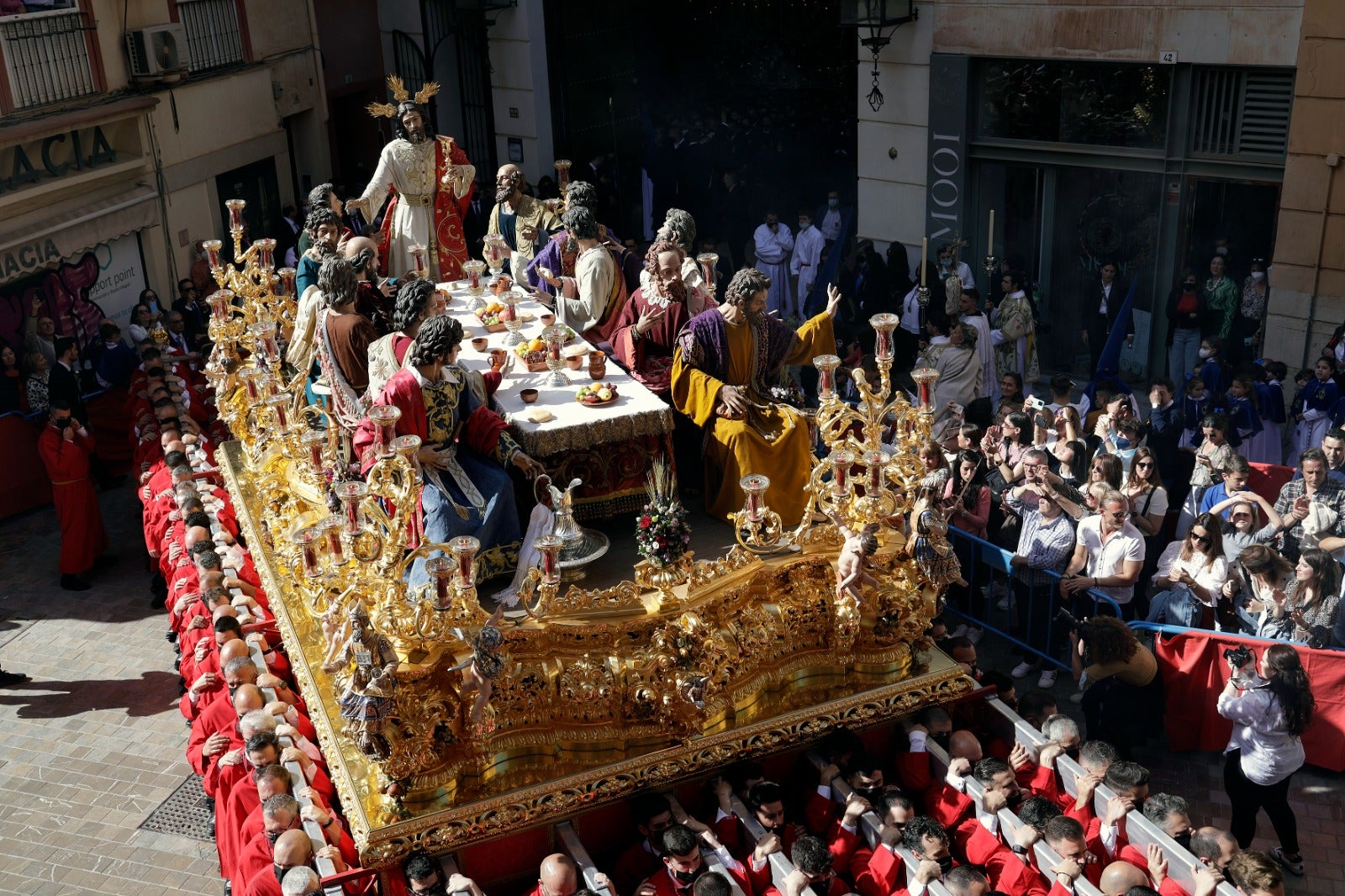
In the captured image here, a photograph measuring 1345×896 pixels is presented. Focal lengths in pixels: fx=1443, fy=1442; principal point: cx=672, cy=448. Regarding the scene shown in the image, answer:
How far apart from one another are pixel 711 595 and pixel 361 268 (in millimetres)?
4328

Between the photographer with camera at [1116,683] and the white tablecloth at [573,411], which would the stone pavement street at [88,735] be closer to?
the white tablecloth at [573,411]

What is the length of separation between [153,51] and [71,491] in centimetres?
766

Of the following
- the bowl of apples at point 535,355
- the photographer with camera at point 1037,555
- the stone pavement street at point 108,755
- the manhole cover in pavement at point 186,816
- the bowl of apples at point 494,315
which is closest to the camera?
the stone pavement street at point 108,755

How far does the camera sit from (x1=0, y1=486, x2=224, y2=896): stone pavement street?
948 centimetres

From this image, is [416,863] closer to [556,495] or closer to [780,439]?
[556,495]

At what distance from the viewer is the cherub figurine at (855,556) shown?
8.38 metres

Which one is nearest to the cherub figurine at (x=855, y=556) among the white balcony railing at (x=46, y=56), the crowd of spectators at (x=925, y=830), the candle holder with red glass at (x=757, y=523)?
the candle holder with red glass at (x=757, y=523)

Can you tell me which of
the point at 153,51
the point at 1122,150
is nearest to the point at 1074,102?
the point at 1122,150

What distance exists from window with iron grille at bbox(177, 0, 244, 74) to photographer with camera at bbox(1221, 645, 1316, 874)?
15.7 metres

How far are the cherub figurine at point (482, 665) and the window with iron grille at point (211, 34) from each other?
13900 mm

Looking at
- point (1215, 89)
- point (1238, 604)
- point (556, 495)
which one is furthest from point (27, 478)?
point (1215, 89)

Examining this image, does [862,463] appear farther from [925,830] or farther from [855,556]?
[925,830]

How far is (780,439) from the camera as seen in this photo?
9500 mm

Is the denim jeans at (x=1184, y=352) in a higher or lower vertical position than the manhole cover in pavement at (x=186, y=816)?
higher
